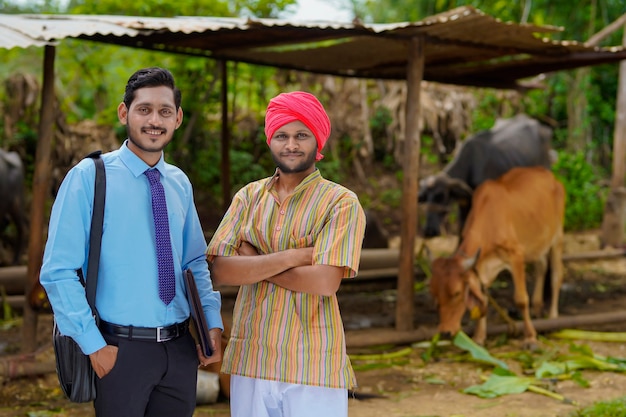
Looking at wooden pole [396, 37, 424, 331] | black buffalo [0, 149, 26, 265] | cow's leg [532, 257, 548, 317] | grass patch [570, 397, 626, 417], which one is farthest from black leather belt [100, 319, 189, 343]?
black buffalo [0, 149, 26, 265]

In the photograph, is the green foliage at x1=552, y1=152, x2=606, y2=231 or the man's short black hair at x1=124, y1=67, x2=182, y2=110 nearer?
the man's short black hair at x1=124, y1=67, x2=182, y2=110

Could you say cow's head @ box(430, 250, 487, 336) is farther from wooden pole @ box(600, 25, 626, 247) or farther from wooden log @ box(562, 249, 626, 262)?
wooden pole @ box(600, 25, 626, 247)

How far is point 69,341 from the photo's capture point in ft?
9.49

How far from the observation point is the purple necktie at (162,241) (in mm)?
3066

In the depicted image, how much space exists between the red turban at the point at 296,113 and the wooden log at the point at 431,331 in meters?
4.26

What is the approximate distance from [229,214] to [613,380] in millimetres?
4436

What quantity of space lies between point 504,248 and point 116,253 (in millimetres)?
5461

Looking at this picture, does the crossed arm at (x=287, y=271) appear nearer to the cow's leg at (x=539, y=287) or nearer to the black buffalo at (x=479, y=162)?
the cow's leg at (x=539, y=287)

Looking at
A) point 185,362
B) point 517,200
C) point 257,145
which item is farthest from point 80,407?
point 257,145

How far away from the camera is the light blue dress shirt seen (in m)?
2.83

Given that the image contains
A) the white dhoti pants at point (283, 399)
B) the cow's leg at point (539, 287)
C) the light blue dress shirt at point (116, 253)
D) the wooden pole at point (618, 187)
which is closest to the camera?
the light blue dress shirt at point (116, 253)

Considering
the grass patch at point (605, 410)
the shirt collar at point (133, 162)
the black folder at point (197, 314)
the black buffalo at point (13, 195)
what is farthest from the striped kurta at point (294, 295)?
the black buffalo at point (13, 195)

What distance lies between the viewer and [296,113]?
304 cm

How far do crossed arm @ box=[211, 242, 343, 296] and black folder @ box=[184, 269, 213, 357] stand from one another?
0.14m
